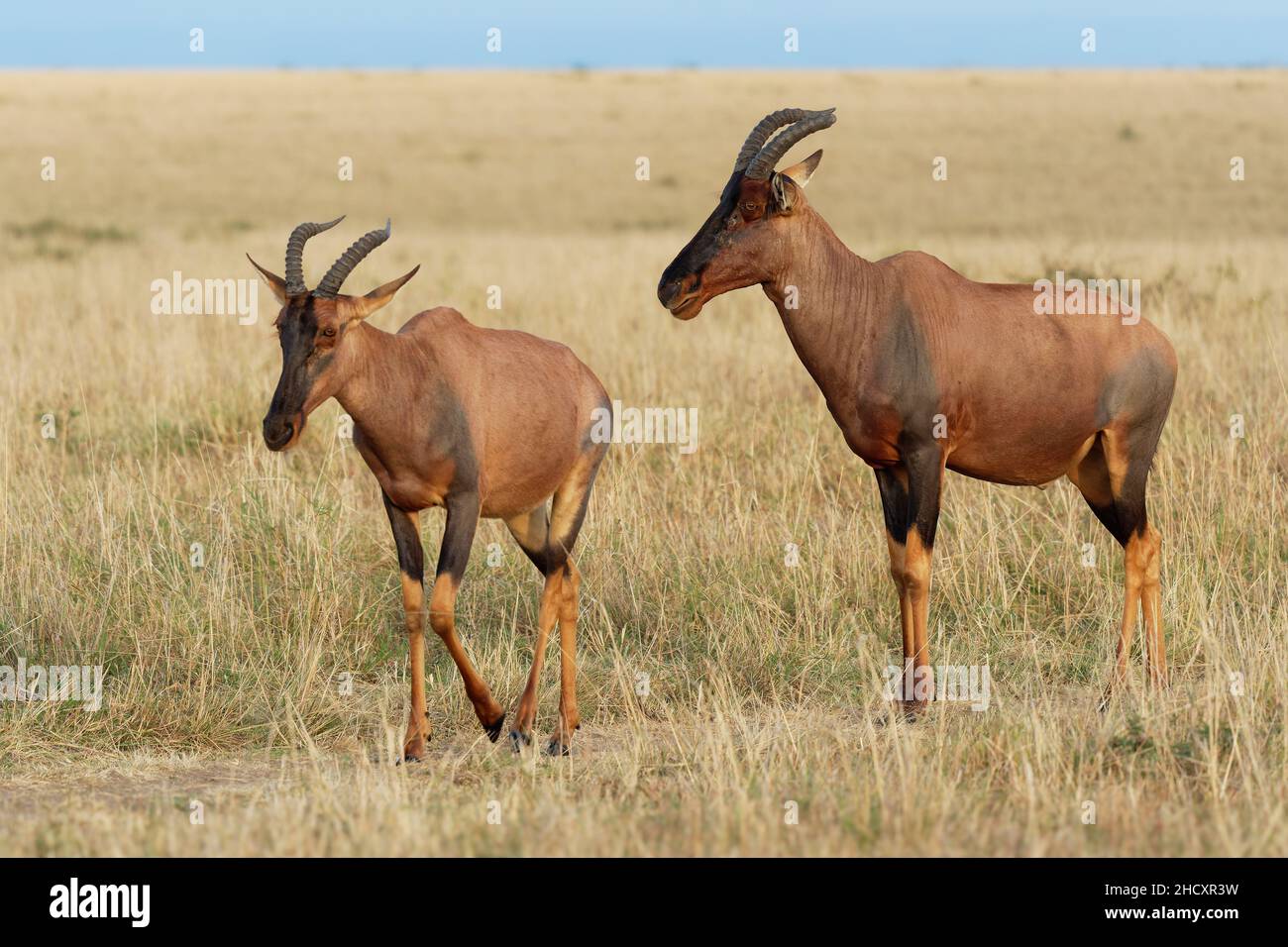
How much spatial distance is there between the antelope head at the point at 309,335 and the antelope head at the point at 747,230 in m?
1.33

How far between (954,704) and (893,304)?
5.89ft

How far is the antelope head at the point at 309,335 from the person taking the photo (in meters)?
6.24

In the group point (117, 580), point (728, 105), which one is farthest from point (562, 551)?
point (728, 105)

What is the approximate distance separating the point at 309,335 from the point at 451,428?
72 centimetres

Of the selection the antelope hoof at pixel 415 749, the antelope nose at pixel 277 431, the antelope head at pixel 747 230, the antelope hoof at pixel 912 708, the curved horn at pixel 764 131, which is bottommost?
the antelope hoof at pixel 415 749

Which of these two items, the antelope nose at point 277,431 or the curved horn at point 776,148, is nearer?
the antelope nose at point 277,431

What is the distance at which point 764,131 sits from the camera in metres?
7.18

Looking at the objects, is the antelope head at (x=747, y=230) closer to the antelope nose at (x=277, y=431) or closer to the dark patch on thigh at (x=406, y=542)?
the dark patch on thigh at (x=406, y=542)

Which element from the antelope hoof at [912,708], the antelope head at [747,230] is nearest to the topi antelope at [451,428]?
the antelope head at [747,230]

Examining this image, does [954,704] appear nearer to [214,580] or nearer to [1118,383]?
[1118,383]

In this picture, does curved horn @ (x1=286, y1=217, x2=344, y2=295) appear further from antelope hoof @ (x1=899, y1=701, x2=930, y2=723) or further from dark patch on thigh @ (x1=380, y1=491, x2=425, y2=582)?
antelope hoof @ (x1=899, y1=701, x2=930, y2=723)

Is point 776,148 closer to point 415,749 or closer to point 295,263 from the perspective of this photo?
point 295,263
